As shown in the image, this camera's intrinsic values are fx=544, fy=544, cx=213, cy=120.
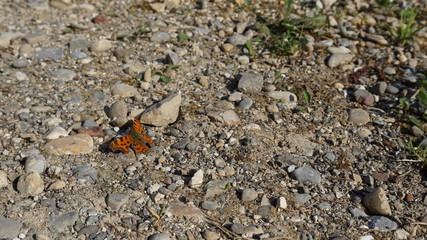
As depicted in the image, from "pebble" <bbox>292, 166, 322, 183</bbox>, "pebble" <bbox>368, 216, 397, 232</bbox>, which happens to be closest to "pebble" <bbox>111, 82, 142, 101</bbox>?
"pebble" <bbox>292, 166, 322, 183</bbox>

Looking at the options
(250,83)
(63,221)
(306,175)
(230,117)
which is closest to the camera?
(63,221)

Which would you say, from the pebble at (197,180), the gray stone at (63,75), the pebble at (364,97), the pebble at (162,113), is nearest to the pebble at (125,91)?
the pebble at (162,113)

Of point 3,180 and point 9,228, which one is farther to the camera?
point 3,180

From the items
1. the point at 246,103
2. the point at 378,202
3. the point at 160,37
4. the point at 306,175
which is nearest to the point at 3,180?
the point at 246,103

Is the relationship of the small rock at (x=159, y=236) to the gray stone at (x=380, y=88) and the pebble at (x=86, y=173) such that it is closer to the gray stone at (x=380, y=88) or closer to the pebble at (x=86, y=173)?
the pebble at (x=86, y=173)

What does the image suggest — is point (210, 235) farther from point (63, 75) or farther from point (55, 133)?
point (63, 75)
